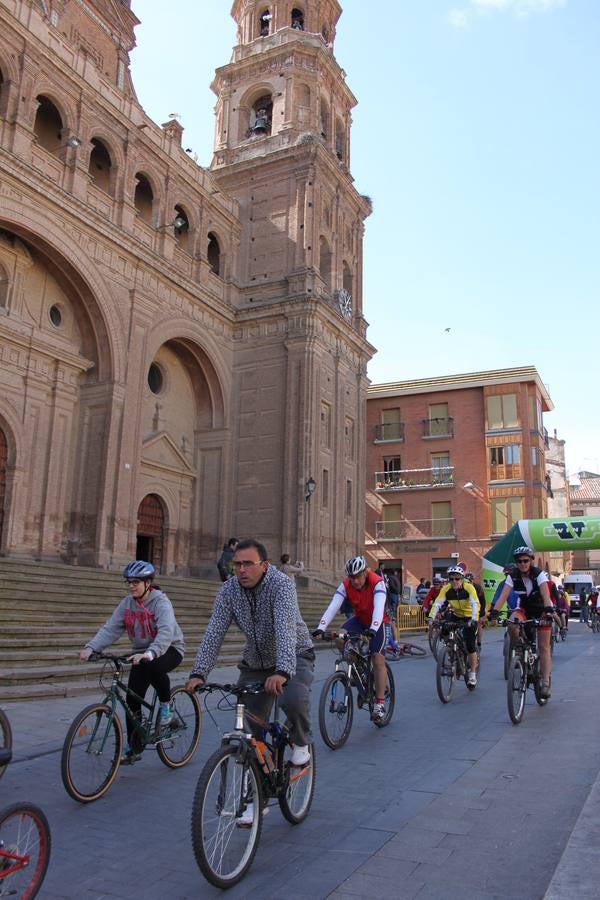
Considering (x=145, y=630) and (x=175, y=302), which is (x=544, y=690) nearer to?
(x=145, y=630)

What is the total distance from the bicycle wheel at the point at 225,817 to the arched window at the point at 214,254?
26334 mm

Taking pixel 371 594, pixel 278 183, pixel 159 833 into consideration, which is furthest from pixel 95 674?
pixel 278 183

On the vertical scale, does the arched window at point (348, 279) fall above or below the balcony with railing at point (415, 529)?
above

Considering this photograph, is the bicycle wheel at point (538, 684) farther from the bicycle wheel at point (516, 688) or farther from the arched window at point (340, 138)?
the arched window at point (340, 138)

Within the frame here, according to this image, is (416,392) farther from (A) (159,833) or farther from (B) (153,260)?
(A) (159,833)

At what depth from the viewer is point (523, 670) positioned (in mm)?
8320

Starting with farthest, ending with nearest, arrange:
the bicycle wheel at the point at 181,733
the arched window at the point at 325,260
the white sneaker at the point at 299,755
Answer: the arched window at the point at 325,260 → the bicycle wheel at the point at 181,733 → the white sneaker at the point at 299,755

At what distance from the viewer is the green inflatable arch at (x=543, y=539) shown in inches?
906

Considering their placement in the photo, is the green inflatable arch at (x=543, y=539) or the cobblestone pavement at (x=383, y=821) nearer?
the cobblestone pavement at (x=383, y=821)

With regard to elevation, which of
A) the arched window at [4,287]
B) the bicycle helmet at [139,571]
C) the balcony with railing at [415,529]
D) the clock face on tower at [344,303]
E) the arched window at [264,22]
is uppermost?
the arched window at [264,22]

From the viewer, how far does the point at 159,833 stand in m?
4.55

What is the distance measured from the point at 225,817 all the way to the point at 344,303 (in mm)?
27819

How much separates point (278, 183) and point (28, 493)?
16.3 meters

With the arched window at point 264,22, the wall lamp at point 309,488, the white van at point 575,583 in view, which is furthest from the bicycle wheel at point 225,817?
the white van at point 575,583
